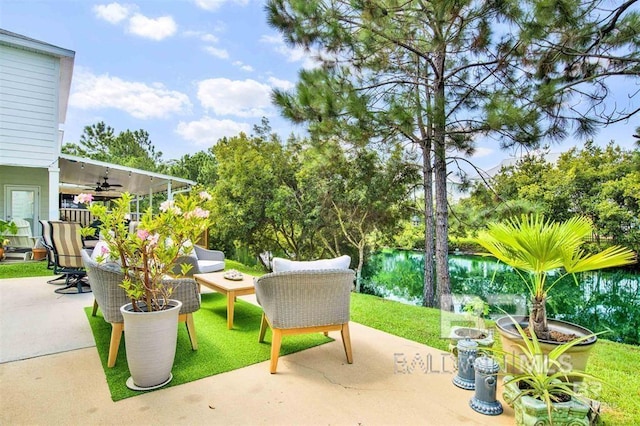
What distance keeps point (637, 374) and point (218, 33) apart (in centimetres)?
815

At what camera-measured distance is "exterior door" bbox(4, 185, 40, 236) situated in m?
8.83

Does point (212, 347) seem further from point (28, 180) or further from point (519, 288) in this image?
point (28, 180)

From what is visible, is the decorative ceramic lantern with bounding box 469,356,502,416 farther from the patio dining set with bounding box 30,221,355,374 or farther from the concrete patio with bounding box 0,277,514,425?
the patio dining set with bounding box 30,221,355,374

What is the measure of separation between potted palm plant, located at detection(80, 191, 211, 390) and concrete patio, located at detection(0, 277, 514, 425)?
0.22 meters

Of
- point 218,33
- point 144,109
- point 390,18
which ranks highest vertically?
point 144,109

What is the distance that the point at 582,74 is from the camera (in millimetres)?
5055

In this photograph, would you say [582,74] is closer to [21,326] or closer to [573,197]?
[573,197]

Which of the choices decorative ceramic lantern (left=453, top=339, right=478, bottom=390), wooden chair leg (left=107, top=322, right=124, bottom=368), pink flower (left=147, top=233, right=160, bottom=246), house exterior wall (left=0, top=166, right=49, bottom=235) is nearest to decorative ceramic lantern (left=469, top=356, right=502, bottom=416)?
decorative ceramic lantern (left=453, top=339, right=478, bottom=390)

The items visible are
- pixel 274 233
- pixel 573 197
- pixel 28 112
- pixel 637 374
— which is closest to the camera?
pixel 637 374

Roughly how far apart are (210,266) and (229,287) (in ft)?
5.46

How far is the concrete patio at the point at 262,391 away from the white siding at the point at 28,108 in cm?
644

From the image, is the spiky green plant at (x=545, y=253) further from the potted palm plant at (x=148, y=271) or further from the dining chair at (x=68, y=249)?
the dining chair at (x=68, y=249)

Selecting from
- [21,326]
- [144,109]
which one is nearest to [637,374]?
[21,326]

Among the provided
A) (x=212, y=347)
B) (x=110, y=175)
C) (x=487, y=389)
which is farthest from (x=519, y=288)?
(x=110, y=175)
